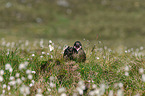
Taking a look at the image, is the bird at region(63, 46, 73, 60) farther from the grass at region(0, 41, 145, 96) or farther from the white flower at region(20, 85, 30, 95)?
the white flower at region(20, 85, 30, 95)

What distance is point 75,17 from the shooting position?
50.7 meters

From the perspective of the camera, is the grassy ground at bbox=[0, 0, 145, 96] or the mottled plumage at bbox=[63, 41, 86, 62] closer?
the grassy ground at bbox=[0, 0, 145, 96]

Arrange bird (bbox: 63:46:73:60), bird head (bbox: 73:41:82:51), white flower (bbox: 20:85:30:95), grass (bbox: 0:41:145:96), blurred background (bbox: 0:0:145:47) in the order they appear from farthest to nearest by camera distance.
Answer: blurred background (bbox: 0:0:145:47)
bird (bbox: 63:46:73:60)
bird head (bbox: 73:41:82:51)
grass (bbox: 0:41:145:96)
white flower (bbox: 20:85:30:95)

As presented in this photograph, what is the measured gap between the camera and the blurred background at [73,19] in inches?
1475

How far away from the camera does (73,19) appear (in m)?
49.5

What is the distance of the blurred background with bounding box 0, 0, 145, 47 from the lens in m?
37.5

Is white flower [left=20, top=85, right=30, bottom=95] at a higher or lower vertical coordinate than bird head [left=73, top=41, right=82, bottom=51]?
lower

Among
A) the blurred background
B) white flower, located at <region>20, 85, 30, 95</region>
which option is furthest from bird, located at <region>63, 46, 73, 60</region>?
the blurred background

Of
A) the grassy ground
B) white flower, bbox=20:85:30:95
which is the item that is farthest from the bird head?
white flower, bbox=20:85:30:95

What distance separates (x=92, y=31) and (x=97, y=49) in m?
33.0

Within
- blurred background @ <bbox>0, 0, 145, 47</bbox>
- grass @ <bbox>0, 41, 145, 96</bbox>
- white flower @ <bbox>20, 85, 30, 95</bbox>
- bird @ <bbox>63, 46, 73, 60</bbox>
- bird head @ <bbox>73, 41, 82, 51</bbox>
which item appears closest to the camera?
white flower @ <bbox>20, 85, 30, 95</bbox>

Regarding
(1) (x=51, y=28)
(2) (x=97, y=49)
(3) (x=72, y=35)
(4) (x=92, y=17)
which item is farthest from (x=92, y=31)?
(2) (x=97, y=49)

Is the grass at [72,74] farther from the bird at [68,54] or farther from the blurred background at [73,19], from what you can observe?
the blurred background at [73,19]

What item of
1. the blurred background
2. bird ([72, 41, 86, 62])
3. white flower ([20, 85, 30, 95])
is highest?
the blurred background
